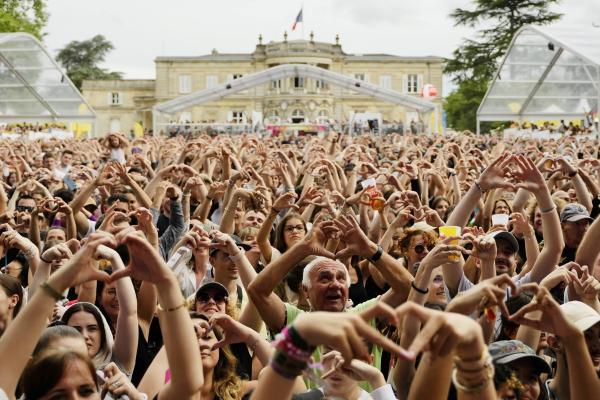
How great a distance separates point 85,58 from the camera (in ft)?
348

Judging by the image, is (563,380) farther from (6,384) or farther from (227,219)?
(227,219)

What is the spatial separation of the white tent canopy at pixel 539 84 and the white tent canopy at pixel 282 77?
261 inches

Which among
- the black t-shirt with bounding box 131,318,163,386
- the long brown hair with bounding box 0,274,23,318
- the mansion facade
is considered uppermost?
the mansion facade

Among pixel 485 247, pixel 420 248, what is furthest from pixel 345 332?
pixel 420 248

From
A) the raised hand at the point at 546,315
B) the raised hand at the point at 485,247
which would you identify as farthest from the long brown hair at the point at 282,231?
the raised hand at the point at 546,315

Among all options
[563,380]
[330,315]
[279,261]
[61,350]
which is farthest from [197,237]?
[330,315]

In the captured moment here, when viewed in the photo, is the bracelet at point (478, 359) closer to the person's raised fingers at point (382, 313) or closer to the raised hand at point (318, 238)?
the person's raised fingers at point (382, 313)

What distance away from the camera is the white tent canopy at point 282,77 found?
1684 inches

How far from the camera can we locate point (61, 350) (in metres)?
3.50

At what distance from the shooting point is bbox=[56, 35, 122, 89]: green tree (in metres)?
105

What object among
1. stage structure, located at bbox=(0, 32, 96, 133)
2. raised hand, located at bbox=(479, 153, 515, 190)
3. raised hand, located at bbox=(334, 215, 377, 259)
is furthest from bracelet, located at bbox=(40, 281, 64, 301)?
stage structure, located at bbox=(0, 32, 96, 133)

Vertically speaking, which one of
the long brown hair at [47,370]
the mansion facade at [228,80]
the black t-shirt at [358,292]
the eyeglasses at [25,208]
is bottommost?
the black t-shirt at [358,292]

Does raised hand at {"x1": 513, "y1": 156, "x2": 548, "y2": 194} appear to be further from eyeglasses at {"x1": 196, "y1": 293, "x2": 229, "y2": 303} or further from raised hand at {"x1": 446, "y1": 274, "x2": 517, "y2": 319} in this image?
raised hand at {"x1": 446, "y1": 274, "x2": 517, "y2": 319}

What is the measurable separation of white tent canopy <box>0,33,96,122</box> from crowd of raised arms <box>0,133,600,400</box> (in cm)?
2875
